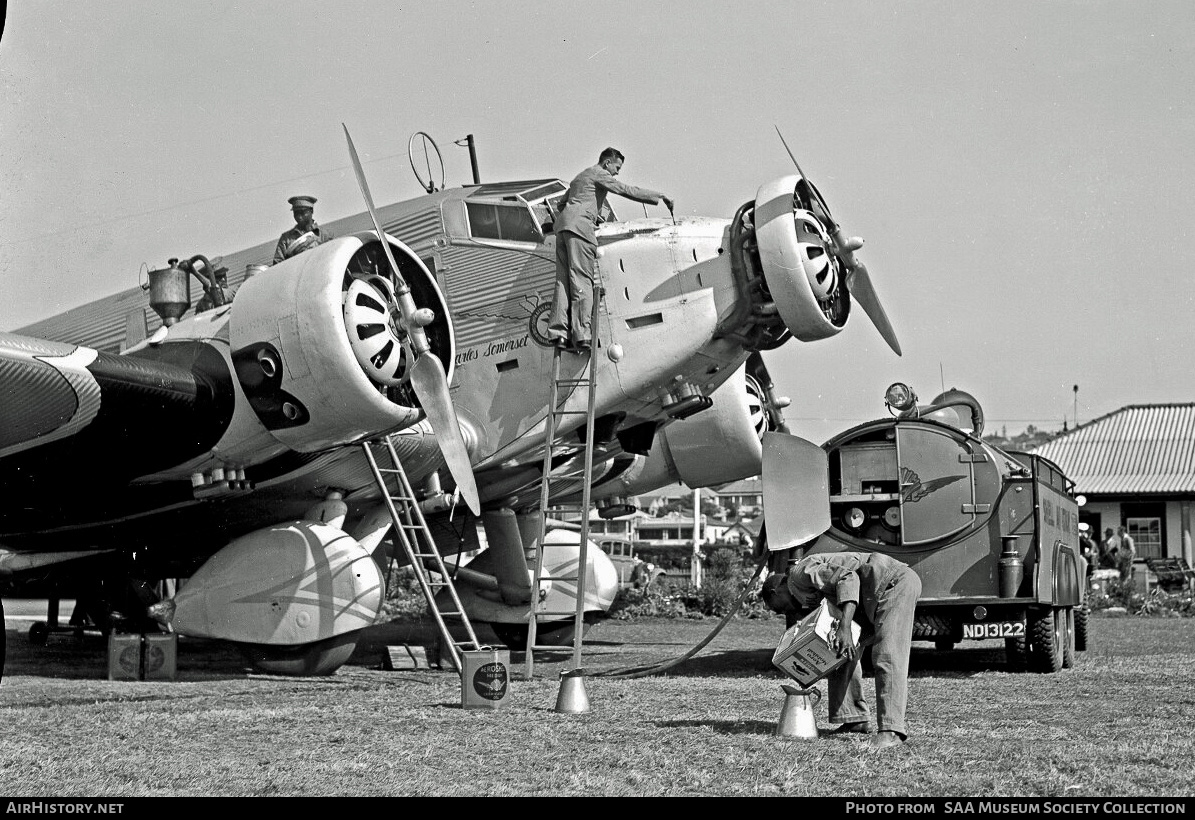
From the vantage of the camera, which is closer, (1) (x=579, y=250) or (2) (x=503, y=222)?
(1) (x=579, y=250)

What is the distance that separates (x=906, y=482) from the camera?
11.1m

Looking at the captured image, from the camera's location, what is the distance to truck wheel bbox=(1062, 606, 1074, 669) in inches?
468

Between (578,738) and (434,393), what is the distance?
3.56 metres

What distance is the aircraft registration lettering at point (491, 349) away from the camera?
11.5m

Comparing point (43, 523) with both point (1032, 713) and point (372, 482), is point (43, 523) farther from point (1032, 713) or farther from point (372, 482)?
point (1032, 713)

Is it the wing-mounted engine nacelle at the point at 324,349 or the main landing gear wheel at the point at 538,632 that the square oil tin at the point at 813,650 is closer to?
the wing-mounted engine nacelle at the point at 324,349

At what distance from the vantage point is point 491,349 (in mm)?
11625

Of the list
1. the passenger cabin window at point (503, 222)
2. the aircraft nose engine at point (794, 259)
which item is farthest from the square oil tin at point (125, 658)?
the aircraft nose engine at point (794, 259)

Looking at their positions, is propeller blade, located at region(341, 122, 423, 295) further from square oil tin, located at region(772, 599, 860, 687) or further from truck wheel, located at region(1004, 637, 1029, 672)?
truck wheel, located at region(1004, 637, 1029, 672)

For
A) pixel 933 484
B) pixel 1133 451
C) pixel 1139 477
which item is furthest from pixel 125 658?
pixel 1133 451

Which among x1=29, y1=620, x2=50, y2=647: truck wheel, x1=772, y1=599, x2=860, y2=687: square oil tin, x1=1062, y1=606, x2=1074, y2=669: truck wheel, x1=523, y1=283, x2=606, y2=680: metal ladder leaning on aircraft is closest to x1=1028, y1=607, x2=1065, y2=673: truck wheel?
x1=1062, y1=606, x2=1074, y2=669: truck wheel

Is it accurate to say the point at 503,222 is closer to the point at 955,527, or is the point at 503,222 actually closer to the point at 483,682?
the point at 955,527

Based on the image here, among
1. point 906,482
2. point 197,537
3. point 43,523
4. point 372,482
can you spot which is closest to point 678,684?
point 906,482
